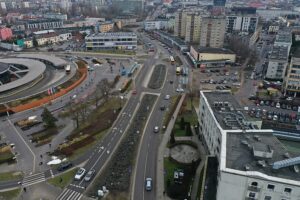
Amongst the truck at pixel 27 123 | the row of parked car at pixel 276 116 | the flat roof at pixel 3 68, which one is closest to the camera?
the truck at pixel 27 123

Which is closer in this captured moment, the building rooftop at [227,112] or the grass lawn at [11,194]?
the grass lawn at [11,194]

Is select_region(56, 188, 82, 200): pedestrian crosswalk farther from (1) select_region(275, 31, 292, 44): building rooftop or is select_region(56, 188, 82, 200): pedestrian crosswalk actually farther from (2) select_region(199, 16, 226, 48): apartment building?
(2) select_region(199, 16, 226, 48): apartment building

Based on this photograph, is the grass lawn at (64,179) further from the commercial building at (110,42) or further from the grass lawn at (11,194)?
the commercial building at (110,42)

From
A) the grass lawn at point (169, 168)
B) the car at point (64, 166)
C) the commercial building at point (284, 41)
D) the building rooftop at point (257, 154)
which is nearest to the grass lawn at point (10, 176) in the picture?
the car at point (64, 166)

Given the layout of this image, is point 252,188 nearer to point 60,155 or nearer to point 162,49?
point 60,155

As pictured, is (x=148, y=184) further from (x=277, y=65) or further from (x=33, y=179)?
(x=277, y=65)
